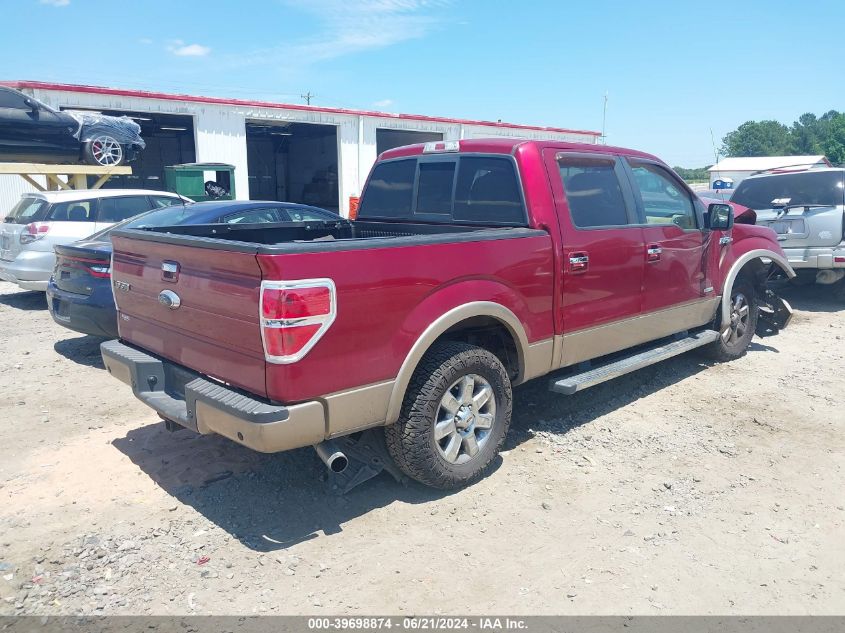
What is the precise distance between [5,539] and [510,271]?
3188mm

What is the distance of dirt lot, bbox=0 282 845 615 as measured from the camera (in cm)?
319

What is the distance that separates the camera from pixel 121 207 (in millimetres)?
10039

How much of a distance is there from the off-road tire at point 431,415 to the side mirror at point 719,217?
299 cm

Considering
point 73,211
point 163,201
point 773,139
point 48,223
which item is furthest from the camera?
point 773,139

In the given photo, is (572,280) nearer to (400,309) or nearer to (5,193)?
(400,309)

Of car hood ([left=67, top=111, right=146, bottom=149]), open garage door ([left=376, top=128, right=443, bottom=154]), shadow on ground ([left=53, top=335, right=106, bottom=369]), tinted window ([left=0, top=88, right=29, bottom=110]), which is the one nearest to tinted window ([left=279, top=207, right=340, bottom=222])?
shadow on ground ([left=53, top=335, right=106, bottom=369])

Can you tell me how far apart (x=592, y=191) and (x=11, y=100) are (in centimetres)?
1192

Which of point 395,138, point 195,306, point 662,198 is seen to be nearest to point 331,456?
point 195,306

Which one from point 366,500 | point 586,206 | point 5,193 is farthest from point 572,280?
point 5,193

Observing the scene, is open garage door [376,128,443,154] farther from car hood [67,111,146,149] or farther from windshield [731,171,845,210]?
windshield [731,171,845,210]

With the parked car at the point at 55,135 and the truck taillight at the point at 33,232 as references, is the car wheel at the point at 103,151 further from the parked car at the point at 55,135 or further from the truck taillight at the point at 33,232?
the truck taillight at the point at 33,232

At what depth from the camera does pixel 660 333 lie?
570 cm

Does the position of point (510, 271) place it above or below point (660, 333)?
above

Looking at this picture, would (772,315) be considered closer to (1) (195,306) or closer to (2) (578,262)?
(2) (578,262)
